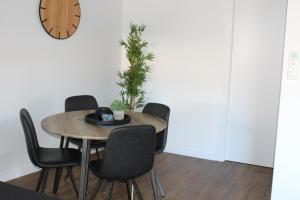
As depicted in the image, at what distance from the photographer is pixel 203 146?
4.56m

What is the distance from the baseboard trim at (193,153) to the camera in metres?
4.49

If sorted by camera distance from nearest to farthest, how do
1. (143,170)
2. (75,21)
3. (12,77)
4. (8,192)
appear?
(8,192) → (143,170) → (12,77) → (75,21)

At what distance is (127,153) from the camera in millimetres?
2459

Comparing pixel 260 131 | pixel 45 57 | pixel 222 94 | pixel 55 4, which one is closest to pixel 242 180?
pixel 260 131

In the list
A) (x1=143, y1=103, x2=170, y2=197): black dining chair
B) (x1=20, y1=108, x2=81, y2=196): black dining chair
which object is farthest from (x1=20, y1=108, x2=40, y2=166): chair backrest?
(x1=143, y1=103, x2=170, y2=197): black dining chair

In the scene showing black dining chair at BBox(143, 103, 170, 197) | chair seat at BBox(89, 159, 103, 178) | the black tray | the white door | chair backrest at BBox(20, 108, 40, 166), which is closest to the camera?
chair seat at BBox(89, 159, 103, 178)

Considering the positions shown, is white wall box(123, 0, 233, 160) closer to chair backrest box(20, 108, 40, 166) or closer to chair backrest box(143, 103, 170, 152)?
chair backrest box(143, 103, 170, 152)

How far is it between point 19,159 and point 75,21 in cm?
172

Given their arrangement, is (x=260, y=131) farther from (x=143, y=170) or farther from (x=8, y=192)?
(x=8, y=192)

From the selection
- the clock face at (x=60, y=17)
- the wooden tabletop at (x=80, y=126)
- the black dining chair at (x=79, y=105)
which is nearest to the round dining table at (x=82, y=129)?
the wooden tabletop at (x=80, y=126)

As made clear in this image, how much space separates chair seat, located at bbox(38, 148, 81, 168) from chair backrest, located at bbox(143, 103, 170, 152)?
772 mm

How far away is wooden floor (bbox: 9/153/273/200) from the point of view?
336 cm

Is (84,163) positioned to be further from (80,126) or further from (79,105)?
(79,105)

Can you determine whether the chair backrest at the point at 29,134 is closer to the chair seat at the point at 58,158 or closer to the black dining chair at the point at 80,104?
the chair seat at the point at 58,158
